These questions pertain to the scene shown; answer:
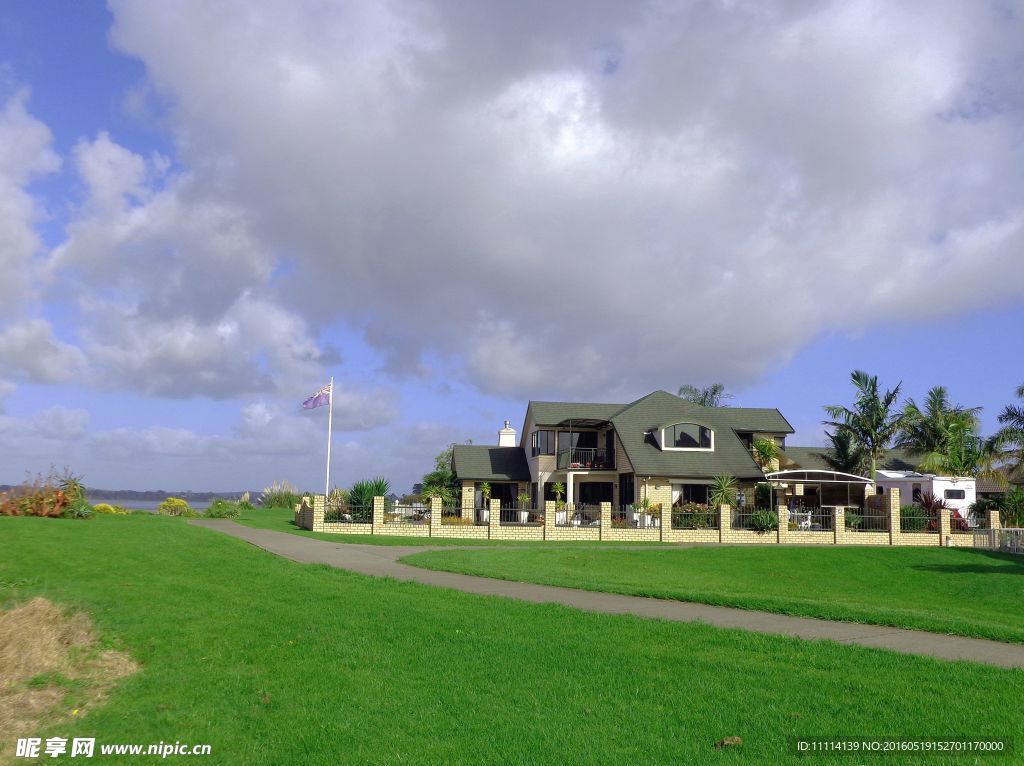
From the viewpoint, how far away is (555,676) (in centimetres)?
774

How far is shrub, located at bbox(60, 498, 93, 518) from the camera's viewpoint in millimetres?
26234

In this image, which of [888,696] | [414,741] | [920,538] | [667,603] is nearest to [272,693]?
[414,741]

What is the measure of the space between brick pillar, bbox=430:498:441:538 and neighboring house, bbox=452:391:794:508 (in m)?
7.41

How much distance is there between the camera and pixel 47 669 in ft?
25.8

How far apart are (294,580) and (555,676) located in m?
8.18

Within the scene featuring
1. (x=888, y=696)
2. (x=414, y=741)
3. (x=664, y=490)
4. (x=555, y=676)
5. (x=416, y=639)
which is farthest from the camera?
(x=664, y=490)

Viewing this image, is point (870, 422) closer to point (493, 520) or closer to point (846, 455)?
point (846, 455)

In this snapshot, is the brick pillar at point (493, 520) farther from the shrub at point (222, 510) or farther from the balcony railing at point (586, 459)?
the shrub at point (222, 510)

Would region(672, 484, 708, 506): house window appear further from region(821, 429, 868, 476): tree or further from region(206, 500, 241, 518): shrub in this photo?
region(206, 500, 241, 518): shrub

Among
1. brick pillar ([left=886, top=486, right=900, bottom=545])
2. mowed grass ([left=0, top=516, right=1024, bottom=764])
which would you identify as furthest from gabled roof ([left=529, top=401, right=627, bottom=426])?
mowed grass ([left=0, top=516, right=1024, bottom=764])

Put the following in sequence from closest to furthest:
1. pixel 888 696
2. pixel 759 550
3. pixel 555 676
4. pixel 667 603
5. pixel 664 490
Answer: pixel 888 696 < pixel 555 676 < pixel 667 603 < pixel 759 550 < pixel 664 490

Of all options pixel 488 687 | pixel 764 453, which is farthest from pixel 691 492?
pixel 488 687

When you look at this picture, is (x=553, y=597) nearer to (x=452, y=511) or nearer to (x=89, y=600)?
(x=89, y=600)

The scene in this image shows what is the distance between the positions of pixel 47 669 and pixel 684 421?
125ft
